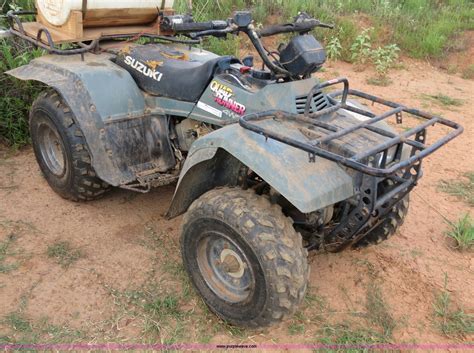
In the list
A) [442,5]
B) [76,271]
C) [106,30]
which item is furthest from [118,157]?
[442,5]

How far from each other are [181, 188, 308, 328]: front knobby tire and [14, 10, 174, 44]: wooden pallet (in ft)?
6.04

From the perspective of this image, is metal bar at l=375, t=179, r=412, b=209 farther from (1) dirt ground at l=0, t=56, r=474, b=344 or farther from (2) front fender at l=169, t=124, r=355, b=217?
(1) dirt ground at l=0, t=56, r=474, b=344

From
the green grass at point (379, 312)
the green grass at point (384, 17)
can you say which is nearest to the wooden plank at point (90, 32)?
the green grass at point (379, 312)

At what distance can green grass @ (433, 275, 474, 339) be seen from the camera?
2.96 m

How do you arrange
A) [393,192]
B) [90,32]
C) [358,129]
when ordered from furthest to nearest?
[90,32] < [358,129] < [393,192]

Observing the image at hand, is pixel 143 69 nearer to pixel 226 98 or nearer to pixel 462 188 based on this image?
pixel 226 98

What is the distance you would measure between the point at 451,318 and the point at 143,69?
2729 millimetres

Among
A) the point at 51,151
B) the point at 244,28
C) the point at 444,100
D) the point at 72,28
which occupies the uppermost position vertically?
the point at 244,28

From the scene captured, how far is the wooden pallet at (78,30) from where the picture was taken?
367 centimetres

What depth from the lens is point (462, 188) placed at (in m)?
4.64

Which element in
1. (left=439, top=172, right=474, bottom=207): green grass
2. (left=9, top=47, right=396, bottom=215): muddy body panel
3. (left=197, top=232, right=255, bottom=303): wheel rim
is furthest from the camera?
Result: (left=439, top=172, right=474, bottom=207): green grass

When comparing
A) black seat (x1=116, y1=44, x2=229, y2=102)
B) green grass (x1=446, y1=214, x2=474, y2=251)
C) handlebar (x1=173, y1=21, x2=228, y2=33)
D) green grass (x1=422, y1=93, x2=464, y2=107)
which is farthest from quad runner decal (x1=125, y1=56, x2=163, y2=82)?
green grass (x1=422, y1=93, x2=464, y2=107)

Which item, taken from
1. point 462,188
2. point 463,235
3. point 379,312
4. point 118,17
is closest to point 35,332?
point 379,312

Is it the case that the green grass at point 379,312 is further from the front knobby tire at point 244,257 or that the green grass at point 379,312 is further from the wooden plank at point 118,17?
the wooden plank at point 118,17
